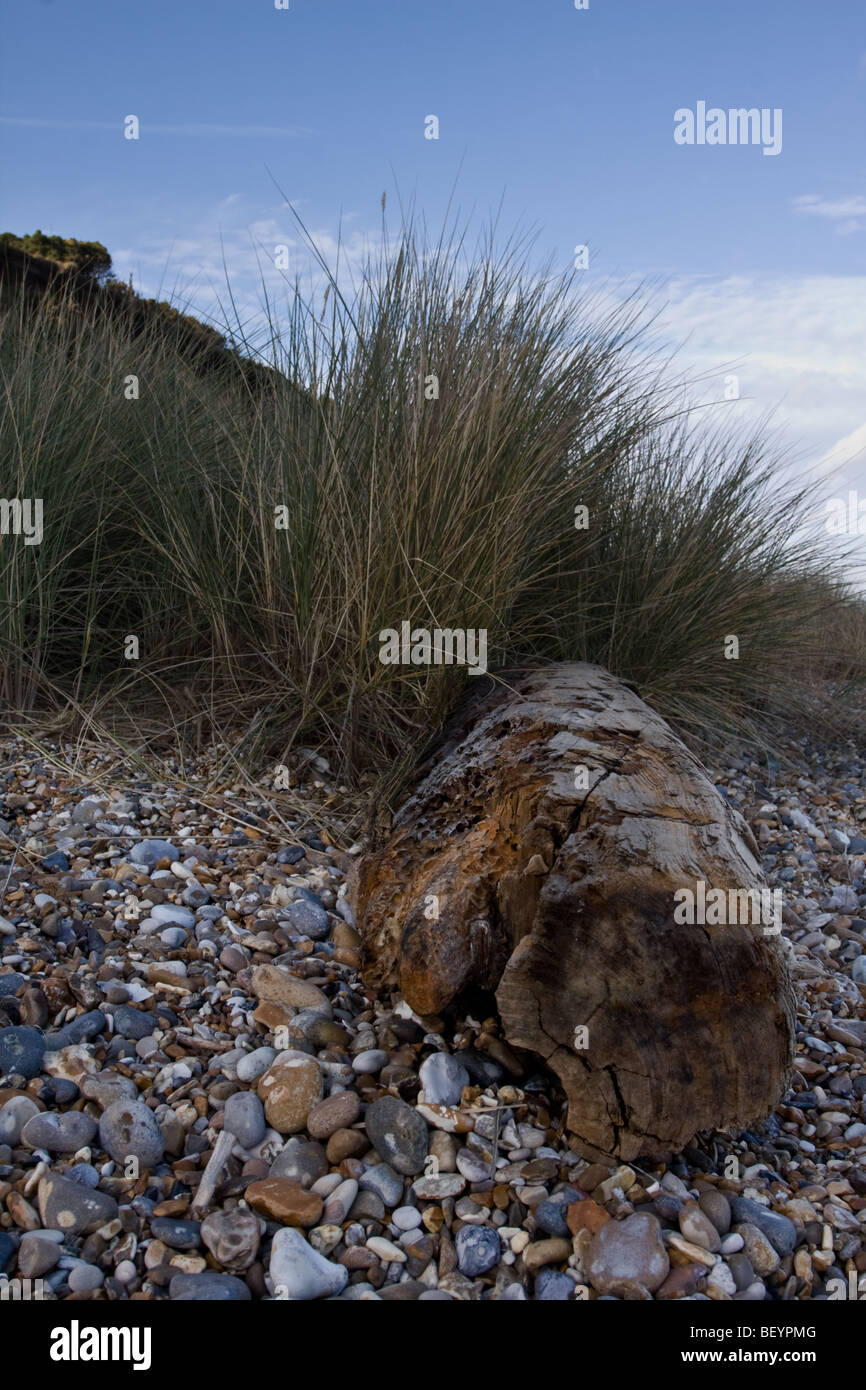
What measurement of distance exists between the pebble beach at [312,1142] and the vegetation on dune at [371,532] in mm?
917

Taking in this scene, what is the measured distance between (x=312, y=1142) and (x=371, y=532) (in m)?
1.76

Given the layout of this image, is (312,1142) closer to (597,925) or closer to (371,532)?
(597,925)

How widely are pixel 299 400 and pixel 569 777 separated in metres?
2.15

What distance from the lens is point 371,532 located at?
298cm

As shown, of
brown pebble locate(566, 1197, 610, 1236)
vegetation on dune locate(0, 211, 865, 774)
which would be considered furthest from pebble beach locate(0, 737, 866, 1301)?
vegetation on dune locate(0, 211, 865, 774)

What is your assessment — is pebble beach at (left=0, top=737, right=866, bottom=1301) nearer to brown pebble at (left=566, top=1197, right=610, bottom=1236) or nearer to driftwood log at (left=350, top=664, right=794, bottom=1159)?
brown pebble at (left=566, top=1197, right=610, bottom=1236)

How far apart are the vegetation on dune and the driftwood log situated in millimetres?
744

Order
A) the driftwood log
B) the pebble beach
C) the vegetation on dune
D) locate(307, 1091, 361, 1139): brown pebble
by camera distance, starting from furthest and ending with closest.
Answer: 1. the vegetation on dune
2. locate(307, 1091, 361, 1139): brown pebble
3. the driftwood log
4. the pebble beach

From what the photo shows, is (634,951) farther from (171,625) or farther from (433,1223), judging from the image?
(171,625)

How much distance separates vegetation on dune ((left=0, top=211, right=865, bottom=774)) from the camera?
310cm


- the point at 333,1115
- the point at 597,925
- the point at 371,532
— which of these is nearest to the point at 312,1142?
the point at 333,1115

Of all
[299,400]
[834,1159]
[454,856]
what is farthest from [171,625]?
[834,1159]

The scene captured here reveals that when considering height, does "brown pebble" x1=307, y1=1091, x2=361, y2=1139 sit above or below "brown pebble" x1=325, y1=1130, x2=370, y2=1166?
above

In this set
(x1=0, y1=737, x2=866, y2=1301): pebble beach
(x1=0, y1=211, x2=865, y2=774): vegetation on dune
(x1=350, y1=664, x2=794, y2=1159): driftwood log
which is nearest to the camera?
(x1=0, y1=737, x2=866, y2=1301): pebble beach
